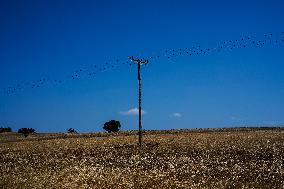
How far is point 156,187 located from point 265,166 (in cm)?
1116

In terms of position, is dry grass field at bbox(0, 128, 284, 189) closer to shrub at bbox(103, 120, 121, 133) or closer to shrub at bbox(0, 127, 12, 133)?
shrub at bbox(103, 120, 121, 133)

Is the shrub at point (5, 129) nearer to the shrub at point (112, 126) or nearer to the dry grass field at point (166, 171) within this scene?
the shrub at point (112, 126)

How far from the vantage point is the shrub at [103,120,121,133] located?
434ft

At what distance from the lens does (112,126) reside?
132500mm

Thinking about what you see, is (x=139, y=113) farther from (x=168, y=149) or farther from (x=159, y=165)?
(x=159, y=165)

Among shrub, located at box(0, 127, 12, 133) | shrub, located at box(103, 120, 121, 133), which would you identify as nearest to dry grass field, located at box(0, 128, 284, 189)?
shrub, located at box(103, 120, 121, 133)

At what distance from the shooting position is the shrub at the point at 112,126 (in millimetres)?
132250

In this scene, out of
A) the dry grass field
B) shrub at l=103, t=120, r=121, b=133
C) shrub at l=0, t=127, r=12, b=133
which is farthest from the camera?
shrub at l=0, t=127, r=12, b=133

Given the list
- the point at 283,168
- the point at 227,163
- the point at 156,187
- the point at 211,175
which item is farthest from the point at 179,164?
the point at 156,187

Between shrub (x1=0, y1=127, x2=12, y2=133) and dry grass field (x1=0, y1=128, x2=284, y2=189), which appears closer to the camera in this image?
dry grass field (x1=0, y1=128, x2=284, y2=189)

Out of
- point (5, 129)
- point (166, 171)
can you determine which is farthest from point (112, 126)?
point (166, 171)

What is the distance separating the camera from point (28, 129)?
119438 millimetres

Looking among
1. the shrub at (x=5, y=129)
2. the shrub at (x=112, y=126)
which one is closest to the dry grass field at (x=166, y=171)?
the shrub at (x=112, y=126)

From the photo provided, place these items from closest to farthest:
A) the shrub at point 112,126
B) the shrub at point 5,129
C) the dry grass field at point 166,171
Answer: the dry grass field at point 166,171, the shrub at point 112,126, the shrub at point 5,129
